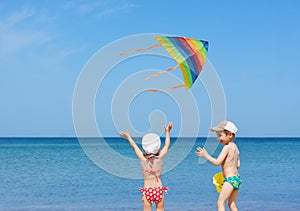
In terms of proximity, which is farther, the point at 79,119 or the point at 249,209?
the point at 249,209

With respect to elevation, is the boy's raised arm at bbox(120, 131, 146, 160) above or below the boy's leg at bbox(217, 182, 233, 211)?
above

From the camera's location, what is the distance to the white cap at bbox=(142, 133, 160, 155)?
7398mm

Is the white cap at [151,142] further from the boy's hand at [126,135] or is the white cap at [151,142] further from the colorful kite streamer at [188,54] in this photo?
the colorful kite streamer at [188,54]

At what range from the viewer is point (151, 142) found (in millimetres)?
7410

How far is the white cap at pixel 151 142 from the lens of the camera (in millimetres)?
7398

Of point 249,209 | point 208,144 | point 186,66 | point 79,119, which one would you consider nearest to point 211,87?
point 186,66

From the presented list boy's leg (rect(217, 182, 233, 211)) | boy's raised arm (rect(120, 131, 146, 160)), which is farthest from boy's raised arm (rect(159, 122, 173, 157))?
boy's leg (rect(217, 182, 233, 211))

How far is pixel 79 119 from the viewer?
26.9ft

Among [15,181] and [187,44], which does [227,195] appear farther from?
[15,181]

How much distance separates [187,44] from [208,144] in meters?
1.85

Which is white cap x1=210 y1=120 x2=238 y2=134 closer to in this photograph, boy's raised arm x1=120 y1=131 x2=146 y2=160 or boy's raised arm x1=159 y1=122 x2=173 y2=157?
boy's raised arm x1=159 y1=122 x2=173 y2=157

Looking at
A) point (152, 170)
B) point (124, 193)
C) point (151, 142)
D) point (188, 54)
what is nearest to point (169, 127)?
point (151, 142)

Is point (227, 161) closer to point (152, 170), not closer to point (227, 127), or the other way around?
point (227, 127)

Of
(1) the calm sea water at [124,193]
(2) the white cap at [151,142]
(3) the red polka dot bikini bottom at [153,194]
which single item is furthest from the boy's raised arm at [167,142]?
(1) the calm sea water at [124,193]
